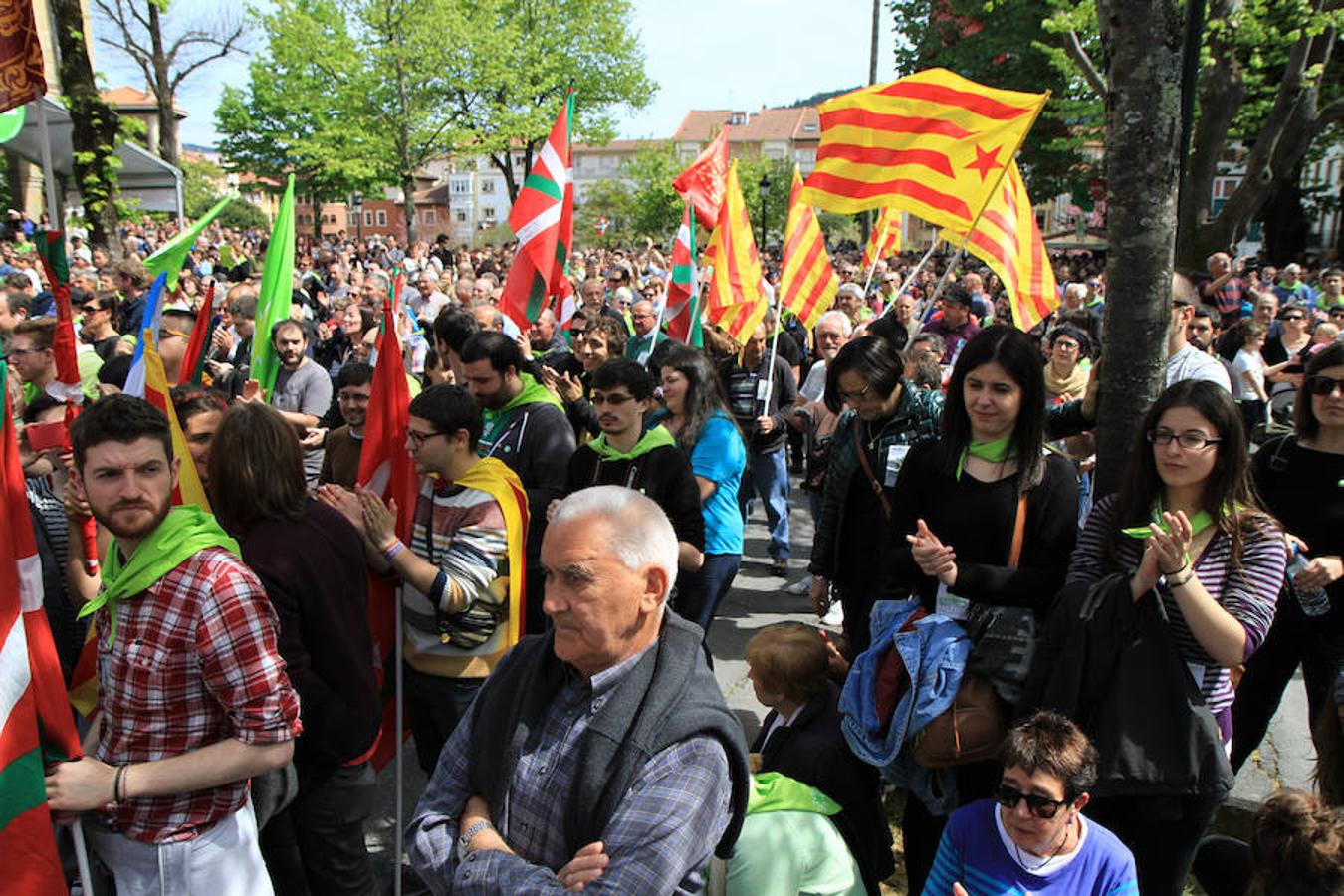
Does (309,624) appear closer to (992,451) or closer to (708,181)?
(992,451)

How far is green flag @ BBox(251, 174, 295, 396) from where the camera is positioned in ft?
17.9

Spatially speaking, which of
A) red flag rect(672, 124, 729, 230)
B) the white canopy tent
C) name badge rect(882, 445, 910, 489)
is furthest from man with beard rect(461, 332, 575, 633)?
the white canopy tent

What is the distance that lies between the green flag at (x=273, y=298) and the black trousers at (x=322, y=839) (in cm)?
309

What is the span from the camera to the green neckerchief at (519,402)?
4.54 meters

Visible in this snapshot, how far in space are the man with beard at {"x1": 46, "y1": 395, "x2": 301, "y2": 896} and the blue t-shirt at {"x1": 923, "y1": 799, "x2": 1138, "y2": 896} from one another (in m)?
1.75

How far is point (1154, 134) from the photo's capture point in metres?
3.52

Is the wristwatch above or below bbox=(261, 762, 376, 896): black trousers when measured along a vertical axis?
above

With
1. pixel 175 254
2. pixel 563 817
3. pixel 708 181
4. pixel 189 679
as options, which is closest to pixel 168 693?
pixel 189 679

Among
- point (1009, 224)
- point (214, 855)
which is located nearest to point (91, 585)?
point (214, 855)

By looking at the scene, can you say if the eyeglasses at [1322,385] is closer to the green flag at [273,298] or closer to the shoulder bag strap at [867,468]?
the shoulder bag strap at [867,468]

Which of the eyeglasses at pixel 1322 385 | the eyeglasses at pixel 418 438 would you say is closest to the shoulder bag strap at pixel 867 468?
the eyeglasses at pixel 1322 385

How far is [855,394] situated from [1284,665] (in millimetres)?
1903

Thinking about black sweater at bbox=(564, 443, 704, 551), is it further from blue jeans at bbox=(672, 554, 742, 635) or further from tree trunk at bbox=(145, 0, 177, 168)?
tree trunk at bbox=(145, 0, 177, 168)

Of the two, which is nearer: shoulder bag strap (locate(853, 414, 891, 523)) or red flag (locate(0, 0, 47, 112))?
red flag (locate(0, 0, 47, 112))
